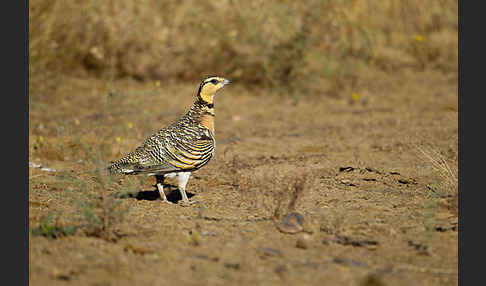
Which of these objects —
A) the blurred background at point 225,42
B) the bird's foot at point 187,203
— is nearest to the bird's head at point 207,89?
the bird's foot at point 187,203

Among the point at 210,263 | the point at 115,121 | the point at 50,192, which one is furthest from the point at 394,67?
the point at 210,263

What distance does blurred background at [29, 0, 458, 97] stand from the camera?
35.5 ft

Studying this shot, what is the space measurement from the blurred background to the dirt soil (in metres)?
0.55

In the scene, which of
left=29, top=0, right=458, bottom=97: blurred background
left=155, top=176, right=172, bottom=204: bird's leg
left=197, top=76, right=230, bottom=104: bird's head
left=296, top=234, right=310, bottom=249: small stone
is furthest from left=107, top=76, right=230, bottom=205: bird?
left=29, top=0, right=458, bottom=97: blurred background

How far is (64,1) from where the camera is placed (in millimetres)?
10500

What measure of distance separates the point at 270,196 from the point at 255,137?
Result: 10.3 ft

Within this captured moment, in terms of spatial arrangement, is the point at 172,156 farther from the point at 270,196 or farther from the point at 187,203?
the point at 270,196

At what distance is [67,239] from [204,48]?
770 cm

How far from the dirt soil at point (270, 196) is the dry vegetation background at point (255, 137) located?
0.02 metres

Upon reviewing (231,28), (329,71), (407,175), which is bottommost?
(407,175)

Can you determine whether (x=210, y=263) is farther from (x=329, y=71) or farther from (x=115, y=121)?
(x=329, y=71)

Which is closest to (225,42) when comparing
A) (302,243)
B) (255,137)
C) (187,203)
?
(255,137)

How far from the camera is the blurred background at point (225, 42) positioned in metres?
10.8

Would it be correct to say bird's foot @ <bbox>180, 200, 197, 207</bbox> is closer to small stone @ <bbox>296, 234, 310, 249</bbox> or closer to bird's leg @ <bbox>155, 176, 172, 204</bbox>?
bird's leg @ <bbox>155, 176, 172, 204</bbox>
